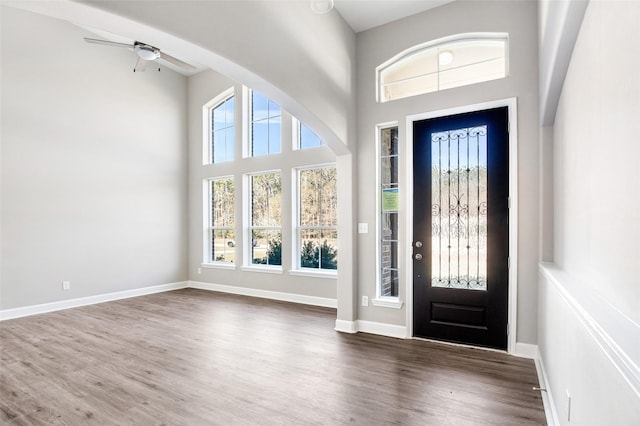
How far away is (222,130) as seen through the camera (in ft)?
23.7

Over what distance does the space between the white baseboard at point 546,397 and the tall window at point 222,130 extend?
6025 mm

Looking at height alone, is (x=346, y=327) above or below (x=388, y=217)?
below

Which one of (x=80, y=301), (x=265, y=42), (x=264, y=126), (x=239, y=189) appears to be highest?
(x=264, y=126)

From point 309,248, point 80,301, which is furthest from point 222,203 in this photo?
point 80,301

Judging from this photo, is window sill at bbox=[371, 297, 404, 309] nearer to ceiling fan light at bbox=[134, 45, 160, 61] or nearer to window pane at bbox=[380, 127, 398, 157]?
window pane at bbox=[380, 127, 398, 157]

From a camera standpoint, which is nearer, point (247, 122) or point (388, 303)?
point (388, 303)

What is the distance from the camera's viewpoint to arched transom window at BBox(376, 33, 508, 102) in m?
3.65

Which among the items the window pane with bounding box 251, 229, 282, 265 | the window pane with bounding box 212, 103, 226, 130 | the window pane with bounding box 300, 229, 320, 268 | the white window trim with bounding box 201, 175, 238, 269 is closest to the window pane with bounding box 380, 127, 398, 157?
the window pane with bounding box 300, 229, 320, 268

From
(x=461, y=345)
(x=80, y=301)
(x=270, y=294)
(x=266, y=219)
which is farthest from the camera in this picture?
(x=266, y=219)

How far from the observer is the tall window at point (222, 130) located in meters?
7.08

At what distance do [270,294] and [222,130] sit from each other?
362 centimetres

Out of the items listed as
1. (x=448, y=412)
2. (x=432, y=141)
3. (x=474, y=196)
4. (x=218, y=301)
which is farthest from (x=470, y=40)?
(x=218, y=301)

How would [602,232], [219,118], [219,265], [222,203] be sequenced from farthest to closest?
[219,118], [222,203], [219,265], [602,232]

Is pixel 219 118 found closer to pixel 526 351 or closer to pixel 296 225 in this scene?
pixel 296 225
